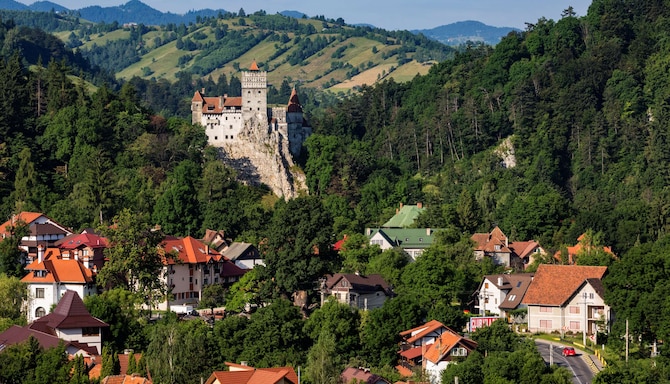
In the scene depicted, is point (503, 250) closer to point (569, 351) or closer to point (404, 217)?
point (404, 217)

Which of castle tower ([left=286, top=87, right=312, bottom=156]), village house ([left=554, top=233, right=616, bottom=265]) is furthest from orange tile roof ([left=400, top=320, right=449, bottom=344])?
castle tower ([left=286, top=87, right=312, bottom=156])

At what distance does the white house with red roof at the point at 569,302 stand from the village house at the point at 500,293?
242 cm

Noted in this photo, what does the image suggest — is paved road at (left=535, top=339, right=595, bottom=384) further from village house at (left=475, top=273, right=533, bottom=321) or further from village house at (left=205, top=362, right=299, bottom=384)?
village house at (left=205, top=362, right=299, bottom=384)

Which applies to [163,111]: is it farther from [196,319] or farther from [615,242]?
[196,319]

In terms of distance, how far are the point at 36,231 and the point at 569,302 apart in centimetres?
3413

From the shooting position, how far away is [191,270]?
82.4 meters

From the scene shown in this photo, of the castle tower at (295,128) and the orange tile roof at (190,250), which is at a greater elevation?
the castle tower at (295,128)

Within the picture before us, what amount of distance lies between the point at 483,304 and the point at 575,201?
1286 inches

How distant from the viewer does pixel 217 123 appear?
111875 mm

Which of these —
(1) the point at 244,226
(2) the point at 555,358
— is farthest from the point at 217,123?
(2) the point at 555,358

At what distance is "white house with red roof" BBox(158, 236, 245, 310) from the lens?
266 ft

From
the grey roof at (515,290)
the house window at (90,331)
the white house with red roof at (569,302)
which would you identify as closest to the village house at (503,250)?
the grey roof at (515,290)

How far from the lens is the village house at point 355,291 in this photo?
76188 mm

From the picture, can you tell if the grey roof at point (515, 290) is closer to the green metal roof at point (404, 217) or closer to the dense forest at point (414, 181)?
the dense forest at point (414, 181)
